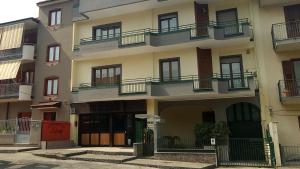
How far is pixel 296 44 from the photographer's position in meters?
19.3

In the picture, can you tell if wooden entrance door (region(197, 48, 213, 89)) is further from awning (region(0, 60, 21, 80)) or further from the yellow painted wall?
awning (region(0, 60, 21, 80))

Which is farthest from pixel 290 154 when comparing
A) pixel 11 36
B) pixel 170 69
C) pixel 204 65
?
pixel 11 36

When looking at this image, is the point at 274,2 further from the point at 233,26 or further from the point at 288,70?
the point at 288,70

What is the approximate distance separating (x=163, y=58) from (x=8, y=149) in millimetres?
13009

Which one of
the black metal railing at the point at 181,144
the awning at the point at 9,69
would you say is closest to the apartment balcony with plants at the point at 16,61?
the awning at the point at 9,69

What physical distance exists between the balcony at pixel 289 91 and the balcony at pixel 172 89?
186 cm

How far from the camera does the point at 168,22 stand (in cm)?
2289

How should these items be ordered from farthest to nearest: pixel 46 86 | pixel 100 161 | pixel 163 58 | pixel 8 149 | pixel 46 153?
1. pixel 46 86
2. pixel 163 58
3. pixel 8 149
4. pixel 46 153
5. pixel 100 161

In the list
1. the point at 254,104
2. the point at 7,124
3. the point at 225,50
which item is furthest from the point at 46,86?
the point at 254,104

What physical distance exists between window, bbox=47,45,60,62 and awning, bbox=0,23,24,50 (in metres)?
2.80

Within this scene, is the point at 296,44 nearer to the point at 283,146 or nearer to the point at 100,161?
the point at 283,146

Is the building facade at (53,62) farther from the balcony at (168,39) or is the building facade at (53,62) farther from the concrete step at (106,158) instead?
the concrete step at (106,158)

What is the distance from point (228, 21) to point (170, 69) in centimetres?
558

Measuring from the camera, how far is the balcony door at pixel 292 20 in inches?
781
